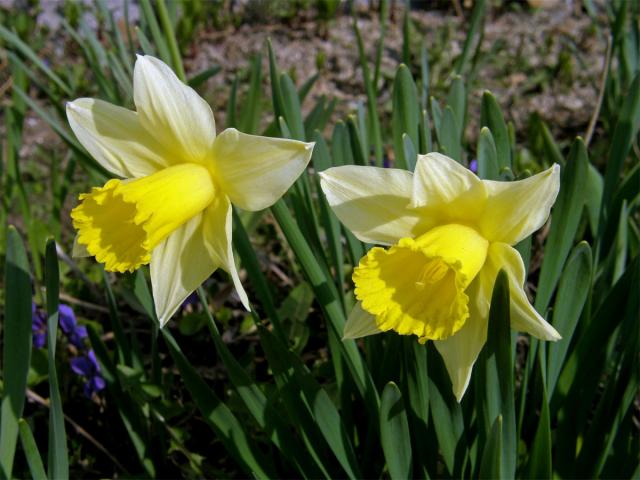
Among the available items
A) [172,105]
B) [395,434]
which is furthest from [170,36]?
[395,434]

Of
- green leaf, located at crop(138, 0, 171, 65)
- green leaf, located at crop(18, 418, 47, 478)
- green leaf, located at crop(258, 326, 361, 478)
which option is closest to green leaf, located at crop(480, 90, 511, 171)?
green leaf, located at crop(258, 326, 361, 478)

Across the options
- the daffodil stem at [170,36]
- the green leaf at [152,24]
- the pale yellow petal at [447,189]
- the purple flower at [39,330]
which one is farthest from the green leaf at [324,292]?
the purple flower at [39,330]

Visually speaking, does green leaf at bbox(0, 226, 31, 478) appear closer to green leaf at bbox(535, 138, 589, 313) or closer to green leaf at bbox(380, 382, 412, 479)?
green leaf at bbox(380, 382, 412, 479)

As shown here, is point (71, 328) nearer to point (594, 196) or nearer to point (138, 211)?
point (138, 211)

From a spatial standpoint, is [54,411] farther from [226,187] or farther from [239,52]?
[239,52]

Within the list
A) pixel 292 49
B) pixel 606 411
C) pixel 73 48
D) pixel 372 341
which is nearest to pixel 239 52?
pixel 292 49

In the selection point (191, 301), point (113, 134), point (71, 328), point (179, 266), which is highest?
point (113, 134)
